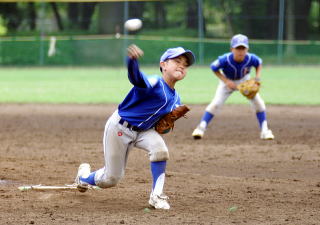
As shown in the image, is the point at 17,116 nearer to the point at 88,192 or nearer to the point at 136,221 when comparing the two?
the point at 88,192

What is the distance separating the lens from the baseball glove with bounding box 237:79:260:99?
9.82m

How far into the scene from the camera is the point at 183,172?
751 centimetres

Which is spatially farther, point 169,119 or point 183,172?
point 183,172

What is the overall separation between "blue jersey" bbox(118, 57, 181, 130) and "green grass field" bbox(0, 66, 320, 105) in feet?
31.2

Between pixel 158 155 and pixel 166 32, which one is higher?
pixel 158 155

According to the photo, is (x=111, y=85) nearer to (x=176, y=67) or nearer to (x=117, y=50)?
(x=117, y=50)

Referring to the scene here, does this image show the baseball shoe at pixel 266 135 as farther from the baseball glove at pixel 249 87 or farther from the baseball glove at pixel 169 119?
the baseball glove at pixel 169 119

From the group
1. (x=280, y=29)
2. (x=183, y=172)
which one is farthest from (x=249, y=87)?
(x=280, y=29)

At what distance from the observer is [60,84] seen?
777 inches

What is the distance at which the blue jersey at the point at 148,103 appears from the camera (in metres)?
5.27

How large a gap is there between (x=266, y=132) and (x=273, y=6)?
19.5 meters

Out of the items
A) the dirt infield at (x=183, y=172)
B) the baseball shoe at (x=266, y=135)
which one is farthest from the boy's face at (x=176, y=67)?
the baseball shoe at (x=266, y=135)

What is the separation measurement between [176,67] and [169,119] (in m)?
0.44

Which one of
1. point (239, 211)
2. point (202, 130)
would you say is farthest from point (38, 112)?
point (239, 211)
